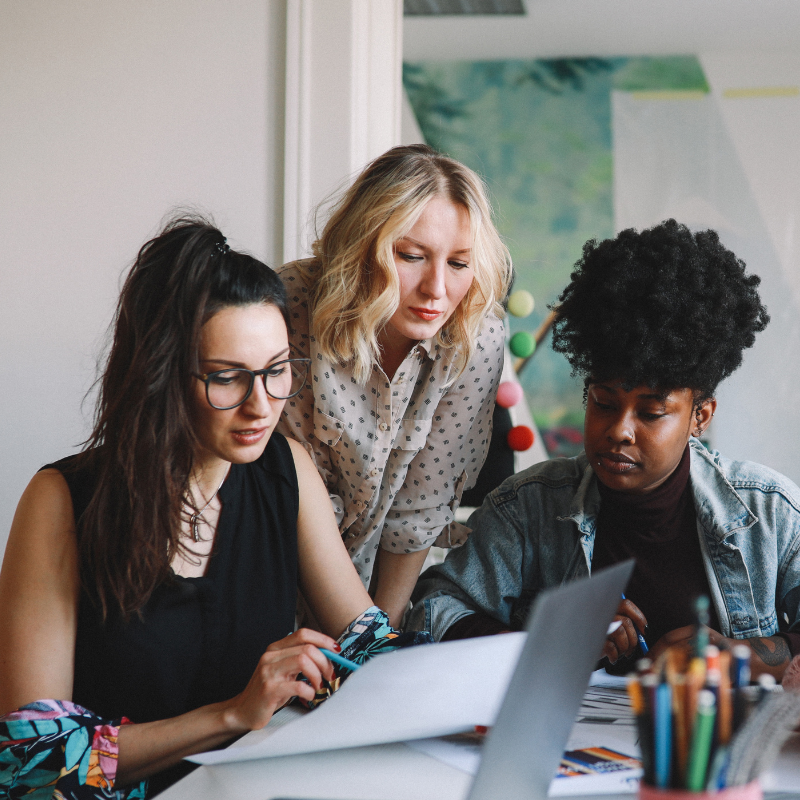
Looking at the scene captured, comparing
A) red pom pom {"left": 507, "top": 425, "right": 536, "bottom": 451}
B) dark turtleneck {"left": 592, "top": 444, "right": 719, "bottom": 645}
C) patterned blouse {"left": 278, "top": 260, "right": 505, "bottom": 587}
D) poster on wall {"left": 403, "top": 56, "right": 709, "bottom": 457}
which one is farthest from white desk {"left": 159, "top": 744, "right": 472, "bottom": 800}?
poster on wall {"left": 403, "top": 56, "right": 709, "bottom": 457}

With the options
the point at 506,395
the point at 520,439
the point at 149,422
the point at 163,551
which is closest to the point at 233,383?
the point at 149,422

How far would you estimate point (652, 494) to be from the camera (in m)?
1.27

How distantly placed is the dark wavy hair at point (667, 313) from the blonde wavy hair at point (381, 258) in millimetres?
195

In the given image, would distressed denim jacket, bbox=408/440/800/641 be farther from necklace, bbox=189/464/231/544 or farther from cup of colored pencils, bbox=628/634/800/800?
cup of colored pencils, bbox=628/634/800/800

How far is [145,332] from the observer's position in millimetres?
979

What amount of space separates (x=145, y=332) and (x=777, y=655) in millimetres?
897

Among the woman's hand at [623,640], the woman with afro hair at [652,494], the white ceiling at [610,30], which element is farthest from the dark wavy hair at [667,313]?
the white ceiling at [610,30]

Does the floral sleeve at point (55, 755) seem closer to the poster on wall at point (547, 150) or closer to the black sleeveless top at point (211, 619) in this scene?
the black sleeveless top at point (211, 619)

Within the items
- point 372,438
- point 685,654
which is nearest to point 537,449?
point 372,438

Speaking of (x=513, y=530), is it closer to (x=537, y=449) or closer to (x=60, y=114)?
(x=60, y=114)

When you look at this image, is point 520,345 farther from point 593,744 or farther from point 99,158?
point 593,744

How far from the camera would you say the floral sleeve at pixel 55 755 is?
80cm

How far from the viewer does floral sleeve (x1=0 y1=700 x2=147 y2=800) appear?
0.80 meters

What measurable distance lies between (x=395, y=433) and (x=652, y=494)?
0.44 metres
